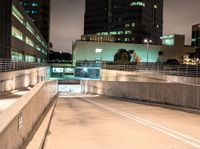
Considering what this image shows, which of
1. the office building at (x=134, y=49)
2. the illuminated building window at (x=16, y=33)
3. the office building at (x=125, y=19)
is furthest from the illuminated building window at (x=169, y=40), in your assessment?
the illuminated building window at (x=16, y=33)

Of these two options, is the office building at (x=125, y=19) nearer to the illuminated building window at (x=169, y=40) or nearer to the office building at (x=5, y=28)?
the illuminated building window at (x=169, y=40)

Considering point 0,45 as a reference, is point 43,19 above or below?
above

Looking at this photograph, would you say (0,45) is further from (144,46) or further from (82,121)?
(144,46)

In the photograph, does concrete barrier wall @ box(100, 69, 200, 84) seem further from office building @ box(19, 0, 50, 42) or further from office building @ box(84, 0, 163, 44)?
office building @ box(84, 0, 163, 44)

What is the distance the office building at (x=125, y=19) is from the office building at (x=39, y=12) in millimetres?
30057

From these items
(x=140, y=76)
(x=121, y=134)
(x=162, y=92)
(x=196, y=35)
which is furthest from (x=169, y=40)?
(x=121, y=134)

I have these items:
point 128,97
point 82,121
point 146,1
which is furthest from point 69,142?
point 146,1

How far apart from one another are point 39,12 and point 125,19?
48264 mm

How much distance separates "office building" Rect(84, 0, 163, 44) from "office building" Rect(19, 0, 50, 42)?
98.6 ft

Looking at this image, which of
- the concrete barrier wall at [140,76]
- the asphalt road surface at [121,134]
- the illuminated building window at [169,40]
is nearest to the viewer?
the asphalt road surface at [121,134]

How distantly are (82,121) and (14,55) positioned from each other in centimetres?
5245

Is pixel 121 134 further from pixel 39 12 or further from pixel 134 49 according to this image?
pixel 39 12

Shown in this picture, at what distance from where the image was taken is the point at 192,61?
109812 millimetres

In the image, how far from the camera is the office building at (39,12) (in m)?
172
